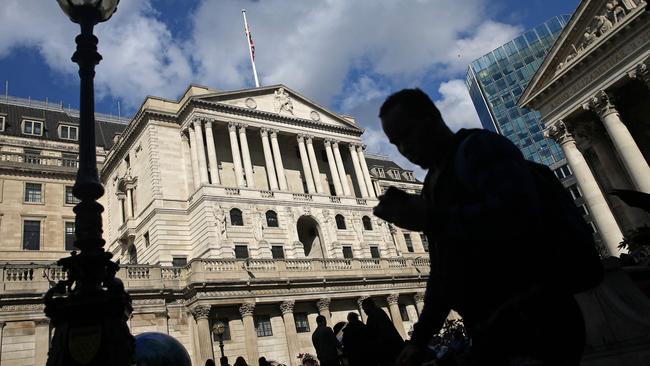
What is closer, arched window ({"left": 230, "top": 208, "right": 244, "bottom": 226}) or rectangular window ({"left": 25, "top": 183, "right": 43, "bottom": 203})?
arched window ({"left": 230, "top": 208, "right": 244, "bottom": 226})

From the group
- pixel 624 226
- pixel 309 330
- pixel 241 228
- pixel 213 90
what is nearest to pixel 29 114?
pixel 213 90

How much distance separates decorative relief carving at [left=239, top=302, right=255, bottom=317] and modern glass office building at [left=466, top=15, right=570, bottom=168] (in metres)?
106

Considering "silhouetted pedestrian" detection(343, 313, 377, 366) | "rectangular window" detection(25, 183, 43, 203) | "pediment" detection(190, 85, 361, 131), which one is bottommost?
"silhouetted pedestrian" detection(343, 313, 377, 366)

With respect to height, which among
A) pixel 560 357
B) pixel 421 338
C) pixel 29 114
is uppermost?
pixel 29 114

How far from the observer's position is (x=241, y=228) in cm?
3700

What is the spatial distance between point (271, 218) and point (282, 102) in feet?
41.7

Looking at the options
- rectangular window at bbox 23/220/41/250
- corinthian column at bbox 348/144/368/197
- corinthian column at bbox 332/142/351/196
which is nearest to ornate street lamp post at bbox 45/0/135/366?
corinthian column at bbox 332/142/351/196

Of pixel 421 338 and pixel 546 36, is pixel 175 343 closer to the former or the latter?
pixel 421 338

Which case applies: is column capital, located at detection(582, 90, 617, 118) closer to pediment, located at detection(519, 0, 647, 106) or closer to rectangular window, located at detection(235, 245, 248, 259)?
pediment, located at detection(519, 0, 647, 106)

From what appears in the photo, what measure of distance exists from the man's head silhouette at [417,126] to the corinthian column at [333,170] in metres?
42.9

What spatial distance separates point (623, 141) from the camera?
1193 inches

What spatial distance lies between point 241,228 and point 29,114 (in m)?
35.4

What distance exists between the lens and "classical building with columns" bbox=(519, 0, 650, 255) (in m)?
29.5

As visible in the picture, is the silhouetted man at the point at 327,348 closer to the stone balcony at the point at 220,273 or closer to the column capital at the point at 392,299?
the stone balcony at the point at 220,273
